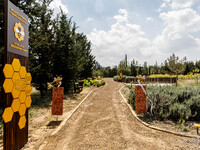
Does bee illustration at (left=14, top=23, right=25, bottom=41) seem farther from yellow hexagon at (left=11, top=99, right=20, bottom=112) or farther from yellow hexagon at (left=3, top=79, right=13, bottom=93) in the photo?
yellow hexagon at (left=11, top=99, right=20, bottom=112)

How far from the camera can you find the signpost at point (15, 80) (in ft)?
10.8

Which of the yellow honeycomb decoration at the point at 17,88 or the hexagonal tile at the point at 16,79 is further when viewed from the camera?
the hexagonal tile at the point at 16,79

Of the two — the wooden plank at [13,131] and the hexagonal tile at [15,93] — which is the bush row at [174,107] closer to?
the wooden plank at [13,131]

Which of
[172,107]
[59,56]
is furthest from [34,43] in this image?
[172,107]

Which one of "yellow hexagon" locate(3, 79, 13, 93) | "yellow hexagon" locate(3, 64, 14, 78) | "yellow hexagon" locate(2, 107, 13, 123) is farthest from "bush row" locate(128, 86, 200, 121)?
"yellow hexagon" locate(3, 64, 14, 78)

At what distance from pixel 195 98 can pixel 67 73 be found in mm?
11566

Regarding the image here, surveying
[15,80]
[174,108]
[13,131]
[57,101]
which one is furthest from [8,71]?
[174,108]

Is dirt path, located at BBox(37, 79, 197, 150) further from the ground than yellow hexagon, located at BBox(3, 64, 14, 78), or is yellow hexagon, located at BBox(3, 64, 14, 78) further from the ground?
yellow hexagon, located at BBox(3, 64, 14, 78)

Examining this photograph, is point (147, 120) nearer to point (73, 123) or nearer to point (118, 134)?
point (118, 134)

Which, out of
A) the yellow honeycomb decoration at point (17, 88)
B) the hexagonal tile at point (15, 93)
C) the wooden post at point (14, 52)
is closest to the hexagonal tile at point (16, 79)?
the yellow honeycomb decoration at point (17, 88)

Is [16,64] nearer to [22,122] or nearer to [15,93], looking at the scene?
[15,93]

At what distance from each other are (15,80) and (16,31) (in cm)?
143

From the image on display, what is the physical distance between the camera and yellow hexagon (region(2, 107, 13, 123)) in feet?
10.6

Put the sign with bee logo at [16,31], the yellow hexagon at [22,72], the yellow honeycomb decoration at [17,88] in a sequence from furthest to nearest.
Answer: the yellow hexagon at [22,72], the sign with bee logo at [16,31], the yellow honeycomb decoration at [17,88]
